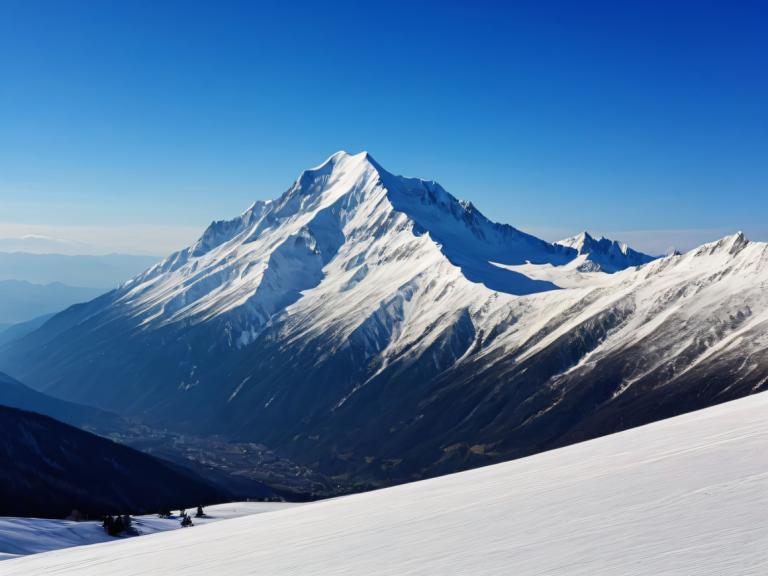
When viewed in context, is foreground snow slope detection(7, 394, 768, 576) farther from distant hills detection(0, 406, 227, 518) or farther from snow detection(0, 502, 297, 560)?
distant hills detection(0, 406, 227, 518)

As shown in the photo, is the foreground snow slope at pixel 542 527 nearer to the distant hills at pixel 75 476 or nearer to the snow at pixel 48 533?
the snow at pixel 48 533

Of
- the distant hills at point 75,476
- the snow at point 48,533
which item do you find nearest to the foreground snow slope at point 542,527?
the snow at point 48,533

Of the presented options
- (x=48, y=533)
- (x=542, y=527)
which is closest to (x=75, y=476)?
(x=48, y=533)

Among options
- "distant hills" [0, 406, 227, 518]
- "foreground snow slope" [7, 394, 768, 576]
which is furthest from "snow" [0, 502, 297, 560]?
"distant hills" [0, 406, 227, 518]

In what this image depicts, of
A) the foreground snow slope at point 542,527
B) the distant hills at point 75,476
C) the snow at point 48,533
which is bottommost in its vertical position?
the distant hills at point 75,476

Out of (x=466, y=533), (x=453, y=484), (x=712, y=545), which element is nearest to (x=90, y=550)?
(x=453, y=484)

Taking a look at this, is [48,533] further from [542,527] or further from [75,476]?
[75,476]

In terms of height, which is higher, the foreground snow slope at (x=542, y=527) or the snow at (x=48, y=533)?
the foreground snow slope at (x=542, y=527)

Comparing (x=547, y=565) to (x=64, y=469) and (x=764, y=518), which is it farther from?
(x=64, y=469)
